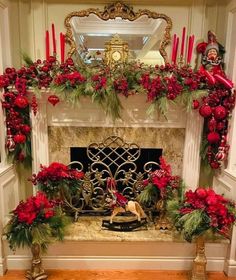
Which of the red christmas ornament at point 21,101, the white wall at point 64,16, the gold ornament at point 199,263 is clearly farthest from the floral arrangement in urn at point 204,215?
the red christmas ornament at point 21,101

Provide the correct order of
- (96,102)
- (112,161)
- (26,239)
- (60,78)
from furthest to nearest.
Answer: (112,161) < (96,102) < (60,78) < (26,239)

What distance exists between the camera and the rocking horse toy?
2264 millimetres

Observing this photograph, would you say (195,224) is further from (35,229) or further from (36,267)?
(36,267)

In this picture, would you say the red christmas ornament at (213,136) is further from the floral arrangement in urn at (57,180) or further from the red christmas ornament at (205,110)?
the floral arrangement in urn at (57,180)

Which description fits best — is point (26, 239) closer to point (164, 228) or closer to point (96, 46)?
point (164, 228)

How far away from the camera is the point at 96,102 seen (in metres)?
2.22

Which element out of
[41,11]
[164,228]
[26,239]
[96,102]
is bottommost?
[164,228]

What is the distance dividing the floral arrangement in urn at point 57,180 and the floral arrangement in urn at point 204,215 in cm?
92

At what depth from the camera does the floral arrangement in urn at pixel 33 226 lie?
1.85 metres

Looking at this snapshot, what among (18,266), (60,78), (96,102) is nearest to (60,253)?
(18,266)

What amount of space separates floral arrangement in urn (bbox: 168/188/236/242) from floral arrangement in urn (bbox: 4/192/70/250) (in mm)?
945

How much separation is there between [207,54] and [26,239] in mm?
2029

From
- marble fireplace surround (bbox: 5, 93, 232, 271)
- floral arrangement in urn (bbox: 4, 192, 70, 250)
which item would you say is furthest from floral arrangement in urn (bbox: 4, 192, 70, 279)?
marble fireplace surround (bbox: 5, 93, 232, 271)

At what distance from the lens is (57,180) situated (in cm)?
221
